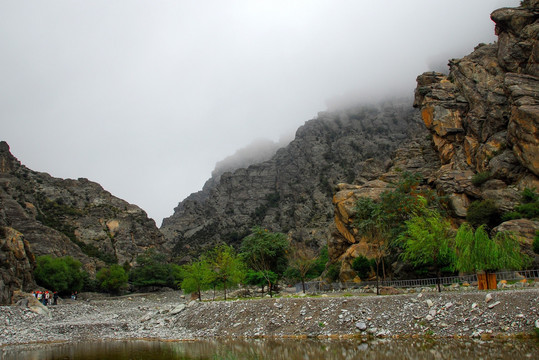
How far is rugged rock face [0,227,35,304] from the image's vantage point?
5060cm

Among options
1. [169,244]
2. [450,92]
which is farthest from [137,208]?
[450,92]

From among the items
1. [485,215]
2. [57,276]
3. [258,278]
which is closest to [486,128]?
[485,215]

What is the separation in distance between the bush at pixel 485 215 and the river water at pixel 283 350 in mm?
35911

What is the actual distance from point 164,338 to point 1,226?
47398 mm

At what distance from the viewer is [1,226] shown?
60.7m

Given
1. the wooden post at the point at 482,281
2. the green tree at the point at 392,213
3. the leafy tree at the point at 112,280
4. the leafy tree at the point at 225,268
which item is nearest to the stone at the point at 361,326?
the wooden post at the point at 482,281

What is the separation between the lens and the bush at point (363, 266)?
186 ft

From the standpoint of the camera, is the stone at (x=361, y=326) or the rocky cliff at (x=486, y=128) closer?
the stone at (x=361, y=326)

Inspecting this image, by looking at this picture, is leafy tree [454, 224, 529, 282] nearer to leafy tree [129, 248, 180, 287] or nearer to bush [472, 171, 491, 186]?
bush [472, 171, 491, 186]

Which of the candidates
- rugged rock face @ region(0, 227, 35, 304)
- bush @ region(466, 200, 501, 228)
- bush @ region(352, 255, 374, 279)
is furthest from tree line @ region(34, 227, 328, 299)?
bush @ region(466, 200, 501, 228)

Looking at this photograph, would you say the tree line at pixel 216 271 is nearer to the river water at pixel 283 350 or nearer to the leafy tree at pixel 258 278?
the leafy tree at pixel 258 278

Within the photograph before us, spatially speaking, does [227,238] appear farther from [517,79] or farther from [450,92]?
[517,79]

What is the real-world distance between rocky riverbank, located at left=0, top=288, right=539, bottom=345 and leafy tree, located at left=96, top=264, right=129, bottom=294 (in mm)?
67430

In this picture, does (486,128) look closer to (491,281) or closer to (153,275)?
(491,281)
